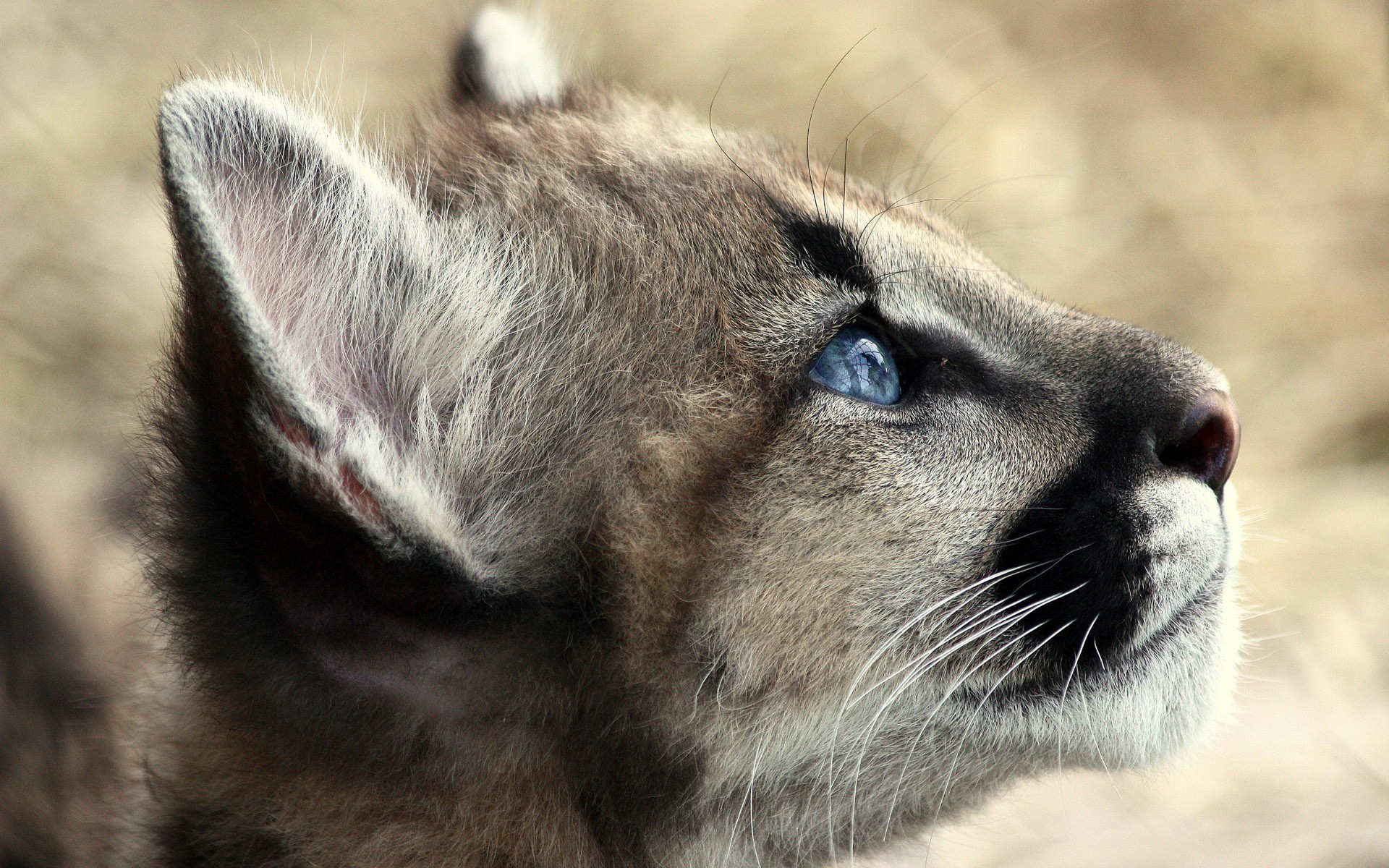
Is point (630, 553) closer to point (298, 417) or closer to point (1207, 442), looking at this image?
point (298, 417)

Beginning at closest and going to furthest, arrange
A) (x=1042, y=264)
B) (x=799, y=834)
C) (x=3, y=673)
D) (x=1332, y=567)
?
(x=799, y=834), (x=3, y=673), (x=1332, y=567), (x=1042, y=264)

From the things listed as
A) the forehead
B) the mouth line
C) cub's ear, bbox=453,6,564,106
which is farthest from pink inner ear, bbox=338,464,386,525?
cub's ear, bbox=453,6,564,106

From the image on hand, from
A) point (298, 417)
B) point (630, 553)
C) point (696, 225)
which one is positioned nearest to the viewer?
point (298, 417)

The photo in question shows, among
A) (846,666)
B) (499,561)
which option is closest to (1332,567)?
(846,666)

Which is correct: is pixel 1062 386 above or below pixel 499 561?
above

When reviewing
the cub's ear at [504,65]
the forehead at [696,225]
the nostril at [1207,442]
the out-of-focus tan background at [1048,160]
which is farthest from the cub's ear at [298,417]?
the out-of-focus tan background at [1048,160]

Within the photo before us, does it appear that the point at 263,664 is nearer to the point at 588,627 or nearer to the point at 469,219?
the point at 588,627

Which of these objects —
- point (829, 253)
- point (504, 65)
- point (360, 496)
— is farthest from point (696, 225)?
point (504, 65)
